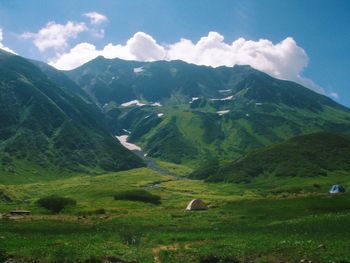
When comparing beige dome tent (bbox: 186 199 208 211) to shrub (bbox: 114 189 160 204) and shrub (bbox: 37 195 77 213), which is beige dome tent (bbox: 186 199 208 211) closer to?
shrub (bbox: 37 195 77 213)

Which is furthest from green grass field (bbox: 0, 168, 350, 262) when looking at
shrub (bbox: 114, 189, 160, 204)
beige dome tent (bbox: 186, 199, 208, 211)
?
shrub (bbox: 114, 189, 160, 204)

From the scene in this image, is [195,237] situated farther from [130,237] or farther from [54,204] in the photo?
[54,204]

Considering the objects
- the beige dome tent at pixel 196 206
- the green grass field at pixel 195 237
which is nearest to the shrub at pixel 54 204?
the green grass field at pixel 195 237

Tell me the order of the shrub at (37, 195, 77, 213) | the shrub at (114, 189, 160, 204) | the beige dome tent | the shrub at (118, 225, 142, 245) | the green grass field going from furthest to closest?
the shrub at (114, 189, 160, 204), the beige dome tent, the shrub at (37, 195, 77, 213), the shrub at (118, 225, 142, 245), the green grass field

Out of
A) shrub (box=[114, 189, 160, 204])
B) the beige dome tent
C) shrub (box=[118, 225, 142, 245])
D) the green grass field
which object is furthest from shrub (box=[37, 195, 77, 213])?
shrub (box=[118, 225, 142, 245])

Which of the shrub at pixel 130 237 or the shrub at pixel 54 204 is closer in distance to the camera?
the shrub at pixel 130 237

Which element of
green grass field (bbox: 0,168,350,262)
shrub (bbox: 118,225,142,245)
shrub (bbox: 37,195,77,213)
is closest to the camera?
green grass field (bbox: 0,168,350,262)

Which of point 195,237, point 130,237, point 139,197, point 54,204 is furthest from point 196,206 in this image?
point 139,197

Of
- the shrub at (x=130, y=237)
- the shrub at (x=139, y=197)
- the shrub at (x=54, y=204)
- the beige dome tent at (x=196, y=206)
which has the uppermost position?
the shrub at (x=130, y=237)

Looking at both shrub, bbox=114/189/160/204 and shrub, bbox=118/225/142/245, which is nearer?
shrub, bbox=118/225/142/245

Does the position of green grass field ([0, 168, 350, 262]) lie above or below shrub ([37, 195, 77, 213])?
above

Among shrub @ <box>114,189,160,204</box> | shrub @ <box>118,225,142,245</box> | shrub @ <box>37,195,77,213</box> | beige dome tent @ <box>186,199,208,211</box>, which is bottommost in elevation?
shrub @ <box>114,189,160,204</box>

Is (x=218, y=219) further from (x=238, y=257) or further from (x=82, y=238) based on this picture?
(x=238, y=257)

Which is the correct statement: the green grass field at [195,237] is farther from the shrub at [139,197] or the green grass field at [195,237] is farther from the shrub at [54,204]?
the shrub at [139,197]
